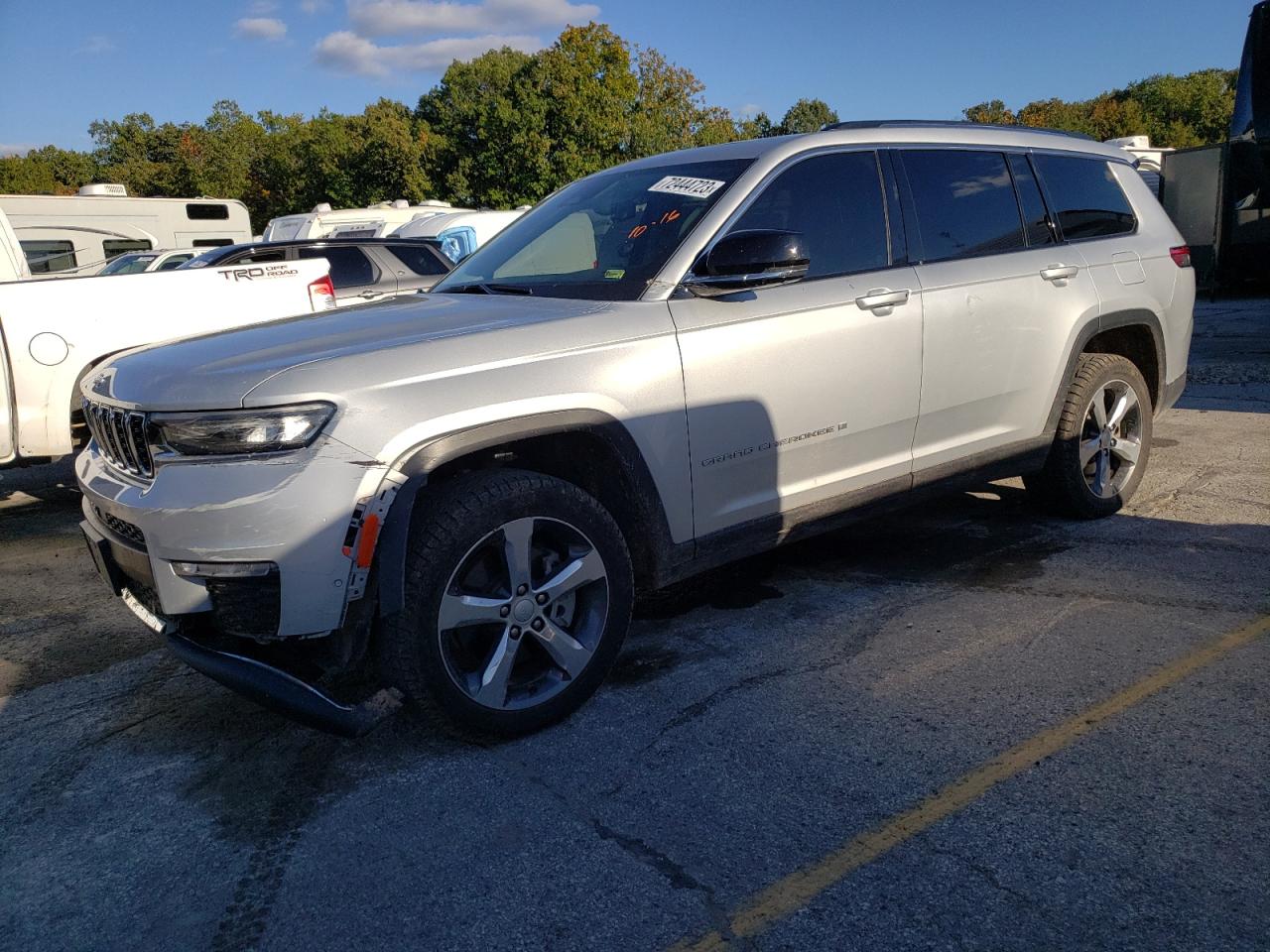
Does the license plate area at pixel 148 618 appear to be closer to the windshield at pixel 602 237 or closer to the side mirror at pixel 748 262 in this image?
the windshield at pixel 602 237

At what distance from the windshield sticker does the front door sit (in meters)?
0.18

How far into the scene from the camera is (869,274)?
13.3 ft

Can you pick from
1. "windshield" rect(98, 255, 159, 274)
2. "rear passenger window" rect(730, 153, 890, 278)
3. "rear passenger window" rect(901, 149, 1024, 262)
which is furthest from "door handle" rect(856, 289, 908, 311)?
"windshield" rect(98, 255, 159, 274)

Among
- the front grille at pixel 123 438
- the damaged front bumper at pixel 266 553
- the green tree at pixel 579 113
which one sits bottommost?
the damaged front bumper at pixel 266 553

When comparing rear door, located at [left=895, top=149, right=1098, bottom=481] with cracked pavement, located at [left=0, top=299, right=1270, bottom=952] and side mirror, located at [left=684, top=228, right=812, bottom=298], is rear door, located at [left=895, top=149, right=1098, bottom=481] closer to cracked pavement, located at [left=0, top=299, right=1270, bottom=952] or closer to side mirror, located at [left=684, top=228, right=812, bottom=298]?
cracked pavement, located at [left=0, top=299, right=1270, bottom=952]

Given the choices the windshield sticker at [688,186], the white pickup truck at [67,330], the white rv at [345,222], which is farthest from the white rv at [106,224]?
the windshield sticker at [688,186]

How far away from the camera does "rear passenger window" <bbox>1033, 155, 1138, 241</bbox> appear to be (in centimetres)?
496

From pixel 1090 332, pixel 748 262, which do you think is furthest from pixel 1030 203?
pixel 748 262

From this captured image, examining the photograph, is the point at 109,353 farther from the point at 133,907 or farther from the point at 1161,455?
the point at 1161,455

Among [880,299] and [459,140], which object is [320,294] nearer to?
[880,299]

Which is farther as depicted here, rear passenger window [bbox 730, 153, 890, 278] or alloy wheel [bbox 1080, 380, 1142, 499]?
alloy wheel [bbox 1080, 380, 1142, 499]

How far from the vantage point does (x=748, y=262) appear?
3.40 meters

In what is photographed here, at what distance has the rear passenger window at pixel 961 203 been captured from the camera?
4.34 meters

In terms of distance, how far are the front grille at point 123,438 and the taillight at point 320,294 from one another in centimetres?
417
